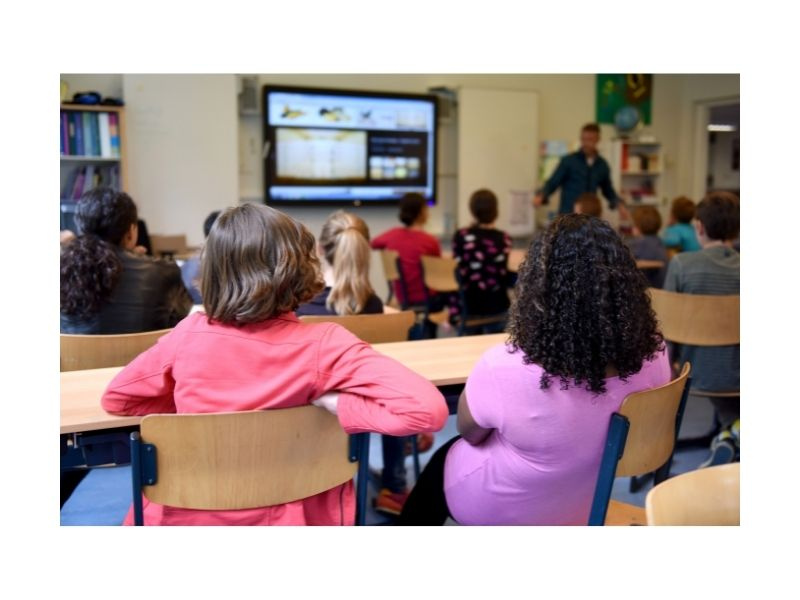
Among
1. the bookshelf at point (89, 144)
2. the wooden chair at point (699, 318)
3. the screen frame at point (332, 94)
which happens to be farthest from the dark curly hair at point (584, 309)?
the screen frame at point (332, 94)

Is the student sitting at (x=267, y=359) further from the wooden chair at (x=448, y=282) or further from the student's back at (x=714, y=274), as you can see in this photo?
the wooden chair at (x=448, y=282)

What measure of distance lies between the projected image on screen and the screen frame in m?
0.09

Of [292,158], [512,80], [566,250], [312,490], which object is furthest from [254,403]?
[512,80]

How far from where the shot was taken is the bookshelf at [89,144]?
17.2 feet

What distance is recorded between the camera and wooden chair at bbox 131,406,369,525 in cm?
142

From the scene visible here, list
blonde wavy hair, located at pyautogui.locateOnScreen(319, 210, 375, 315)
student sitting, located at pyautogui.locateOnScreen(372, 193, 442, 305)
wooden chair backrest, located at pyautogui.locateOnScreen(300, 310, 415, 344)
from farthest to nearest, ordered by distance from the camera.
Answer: student sitting, located at pyautogui.locateOnScreen(372, 193, 442, 305) → blonde wavy hair, located at pyautogui.locateOnScreen(319, 210, 375, 315) → wooden chair backrest, located at pyautogui.locateOnScreen(300, 310, 415, 344)

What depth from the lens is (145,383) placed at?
160 cm

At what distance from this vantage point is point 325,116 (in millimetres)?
6320

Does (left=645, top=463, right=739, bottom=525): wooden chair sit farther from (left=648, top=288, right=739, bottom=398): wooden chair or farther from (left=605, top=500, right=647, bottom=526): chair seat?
(left=648, top=288, right=739, bottom=398): wooden chair

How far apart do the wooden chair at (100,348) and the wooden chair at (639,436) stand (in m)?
1.25

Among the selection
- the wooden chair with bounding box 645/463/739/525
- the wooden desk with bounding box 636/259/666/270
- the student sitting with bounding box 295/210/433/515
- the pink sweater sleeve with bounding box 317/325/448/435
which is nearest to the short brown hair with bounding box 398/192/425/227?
the wooden desk with bounding box 636/259/666/270

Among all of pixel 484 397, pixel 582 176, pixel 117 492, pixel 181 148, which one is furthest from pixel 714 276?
pixel 181 148
